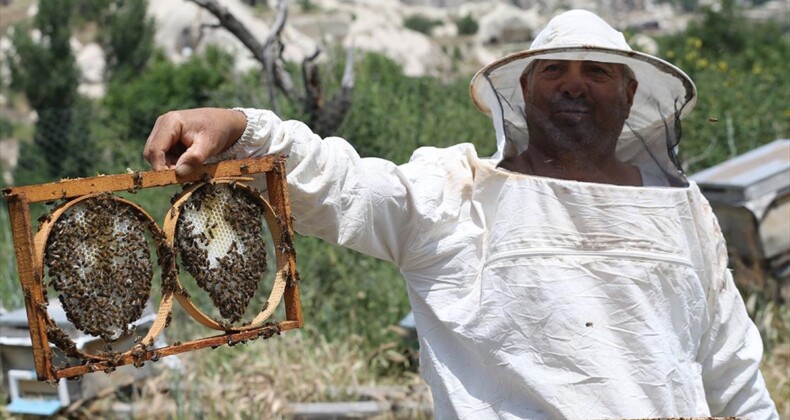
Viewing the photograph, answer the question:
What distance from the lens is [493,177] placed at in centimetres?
226

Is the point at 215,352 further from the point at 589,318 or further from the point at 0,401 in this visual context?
the point at 589,318

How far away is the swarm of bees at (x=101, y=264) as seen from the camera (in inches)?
67.0

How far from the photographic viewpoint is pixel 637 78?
8.07 ft

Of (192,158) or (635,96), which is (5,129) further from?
(192,158)

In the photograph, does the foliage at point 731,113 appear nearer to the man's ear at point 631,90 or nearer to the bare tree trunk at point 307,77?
the bare tree trunk at point 307,77

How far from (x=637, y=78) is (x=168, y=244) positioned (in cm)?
122

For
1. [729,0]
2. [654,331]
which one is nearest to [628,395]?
[654,331]

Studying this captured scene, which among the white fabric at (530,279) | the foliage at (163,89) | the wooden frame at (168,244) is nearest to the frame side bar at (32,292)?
the wooden frame at (168,244)

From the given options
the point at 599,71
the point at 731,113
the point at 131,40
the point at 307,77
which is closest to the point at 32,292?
the point at 599,71

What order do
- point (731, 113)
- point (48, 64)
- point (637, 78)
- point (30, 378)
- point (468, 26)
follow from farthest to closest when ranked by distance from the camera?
1. point (468, 26)
2. point (48, 64)
3. point (731, 113)
4. point (30, 378)
5. point (637, 78)

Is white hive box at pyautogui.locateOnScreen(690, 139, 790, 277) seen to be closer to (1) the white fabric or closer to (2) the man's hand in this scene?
(1) the white fabric

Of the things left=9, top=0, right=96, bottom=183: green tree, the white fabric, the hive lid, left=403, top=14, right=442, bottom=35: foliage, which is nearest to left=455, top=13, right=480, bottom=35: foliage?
left=403, top=14, right=442, bottom=35: foliage

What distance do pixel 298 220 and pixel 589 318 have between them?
0.62 metres

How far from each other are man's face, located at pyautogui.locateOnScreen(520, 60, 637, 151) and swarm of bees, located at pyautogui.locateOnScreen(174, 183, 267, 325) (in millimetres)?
738
